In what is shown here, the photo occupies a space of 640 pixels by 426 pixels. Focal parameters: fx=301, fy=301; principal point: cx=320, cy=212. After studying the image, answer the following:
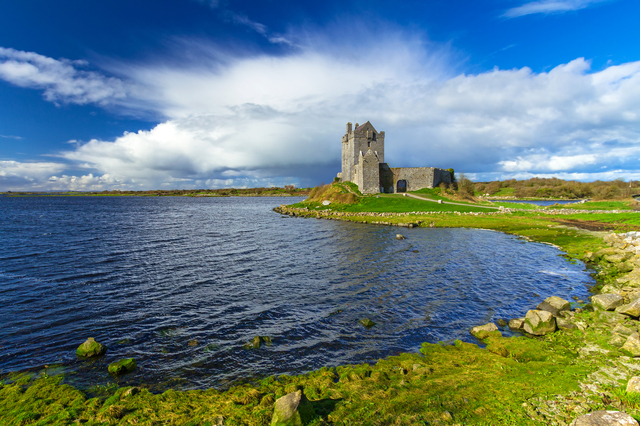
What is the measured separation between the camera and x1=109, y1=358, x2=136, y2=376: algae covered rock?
989cm

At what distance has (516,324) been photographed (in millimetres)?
12500

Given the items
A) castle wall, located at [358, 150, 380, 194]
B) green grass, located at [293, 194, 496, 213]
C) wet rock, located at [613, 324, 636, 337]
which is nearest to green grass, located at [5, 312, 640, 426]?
wet rock, located at [613, 324, 636, 337]

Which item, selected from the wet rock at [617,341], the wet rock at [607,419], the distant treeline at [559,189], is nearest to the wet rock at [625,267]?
the wet rock at [617,341]

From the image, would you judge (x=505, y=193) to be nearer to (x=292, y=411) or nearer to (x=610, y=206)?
(x=610, y=206)

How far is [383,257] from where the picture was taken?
2598cm

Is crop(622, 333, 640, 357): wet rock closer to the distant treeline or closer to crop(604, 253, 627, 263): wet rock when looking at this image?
crop(604, 253, 627, 263): wet rock

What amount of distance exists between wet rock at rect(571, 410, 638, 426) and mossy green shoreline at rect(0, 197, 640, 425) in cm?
77

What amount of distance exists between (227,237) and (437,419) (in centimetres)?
3566

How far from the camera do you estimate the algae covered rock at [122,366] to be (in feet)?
32.4

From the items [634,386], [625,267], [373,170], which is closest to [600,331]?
[634,386]

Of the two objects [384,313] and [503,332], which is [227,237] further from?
[503,332]

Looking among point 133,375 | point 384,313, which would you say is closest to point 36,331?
point 133,375

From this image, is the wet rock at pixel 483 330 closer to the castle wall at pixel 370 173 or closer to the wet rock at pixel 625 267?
the wet rock at pixel 625 267

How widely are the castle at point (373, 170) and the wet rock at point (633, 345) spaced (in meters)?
60.3
